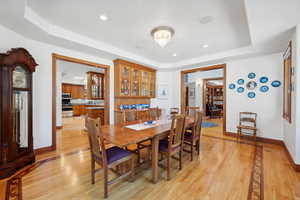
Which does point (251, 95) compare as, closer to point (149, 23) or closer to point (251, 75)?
point (251, 75)

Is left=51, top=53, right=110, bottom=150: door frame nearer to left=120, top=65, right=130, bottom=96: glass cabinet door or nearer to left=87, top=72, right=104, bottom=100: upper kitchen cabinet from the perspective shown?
left=120, top=65, right=130, bottom=96: glass cabinet door

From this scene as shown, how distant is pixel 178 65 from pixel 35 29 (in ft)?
13.8

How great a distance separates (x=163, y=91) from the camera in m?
5.85

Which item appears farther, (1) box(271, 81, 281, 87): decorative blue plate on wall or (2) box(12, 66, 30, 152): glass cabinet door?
(1) box(271, 81, 281, 87): decorative blue plate on wall

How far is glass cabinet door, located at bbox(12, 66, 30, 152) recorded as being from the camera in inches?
90.0

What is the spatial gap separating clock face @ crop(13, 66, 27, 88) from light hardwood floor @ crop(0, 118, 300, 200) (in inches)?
58.3

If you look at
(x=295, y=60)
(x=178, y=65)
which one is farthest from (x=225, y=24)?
(x=178, y=65)

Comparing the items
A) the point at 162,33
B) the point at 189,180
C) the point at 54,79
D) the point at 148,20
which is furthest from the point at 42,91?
the point at 189,180

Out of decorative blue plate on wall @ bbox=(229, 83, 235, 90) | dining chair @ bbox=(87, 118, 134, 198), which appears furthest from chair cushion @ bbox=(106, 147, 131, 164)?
decorative blue plate on wall @ bbox=(229, 83, 235, 90)

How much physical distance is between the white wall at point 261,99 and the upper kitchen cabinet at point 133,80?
108 inches

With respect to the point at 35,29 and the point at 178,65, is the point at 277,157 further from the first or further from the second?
the point at 35,29

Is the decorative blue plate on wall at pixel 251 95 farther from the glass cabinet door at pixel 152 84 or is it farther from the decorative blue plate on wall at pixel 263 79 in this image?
the glass cabinet door at pixel 152 84

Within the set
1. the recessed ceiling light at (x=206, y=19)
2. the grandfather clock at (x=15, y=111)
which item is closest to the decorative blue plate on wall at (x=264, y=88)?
the recessed ceiling light at (x=206, y=19)

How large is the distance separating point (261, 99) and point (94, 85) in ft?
20.4
